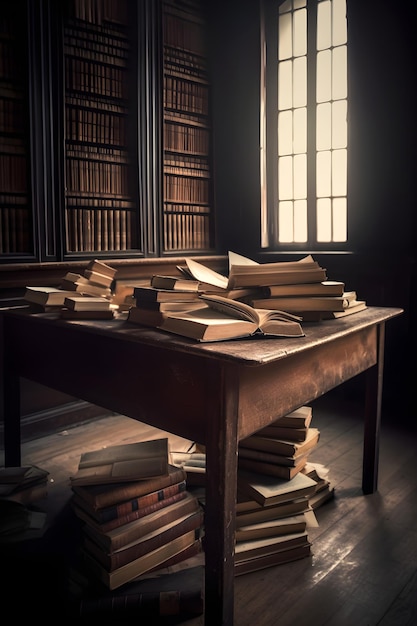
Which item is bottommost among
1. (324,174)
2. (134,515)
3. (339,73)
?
(134,515)

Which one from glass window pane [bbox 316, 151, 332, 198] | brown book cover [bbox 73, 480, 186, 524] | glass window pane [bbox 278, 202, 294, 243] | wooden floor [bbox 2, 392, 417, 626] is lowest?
wooden floor [bbox 2, 392, 417, 626]

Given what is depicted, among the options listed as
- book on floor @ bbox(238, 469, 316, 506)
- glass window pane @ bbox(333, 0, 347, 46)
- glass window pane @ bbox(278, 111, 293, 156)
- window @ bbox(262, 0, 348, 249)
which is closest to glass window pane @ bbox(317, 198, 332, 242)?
window @ bbox(262, 0, 348, 249)

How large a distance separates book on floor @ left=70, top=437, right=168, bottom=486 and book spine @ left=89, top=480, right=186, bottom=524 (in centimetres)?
6

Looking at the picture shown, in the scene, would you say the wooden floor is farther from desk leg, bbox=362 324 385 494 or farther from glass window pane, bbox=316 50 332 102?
glass window pane, bbox=316 50 332 102

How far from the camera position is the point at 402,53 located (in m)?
3.49

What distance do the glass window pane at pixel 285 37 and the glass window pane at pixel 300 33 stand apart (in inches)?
1.7

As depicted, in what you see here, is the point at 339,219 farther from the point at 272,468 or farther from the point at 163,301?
the point at 163,301

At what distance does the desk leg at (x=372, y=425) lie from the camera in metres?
2.32

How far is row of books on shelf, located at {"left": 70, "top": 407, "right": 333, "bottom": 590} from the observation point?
169 centimetres

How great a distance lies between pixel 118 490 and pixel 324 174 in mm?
3099

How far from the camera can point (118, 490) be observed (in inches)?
68.7

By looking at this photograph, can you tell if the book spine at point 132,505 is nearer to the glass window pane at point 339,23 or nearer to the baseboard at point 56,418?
the baseboard at point 56,418

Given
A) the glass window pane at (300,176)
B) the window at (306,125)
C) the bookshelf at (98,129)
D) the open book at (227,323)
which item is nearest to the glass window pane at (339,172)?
the window at (306,125)

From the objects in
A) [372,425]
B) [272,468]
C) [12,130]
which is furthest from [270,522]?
[12,130]
